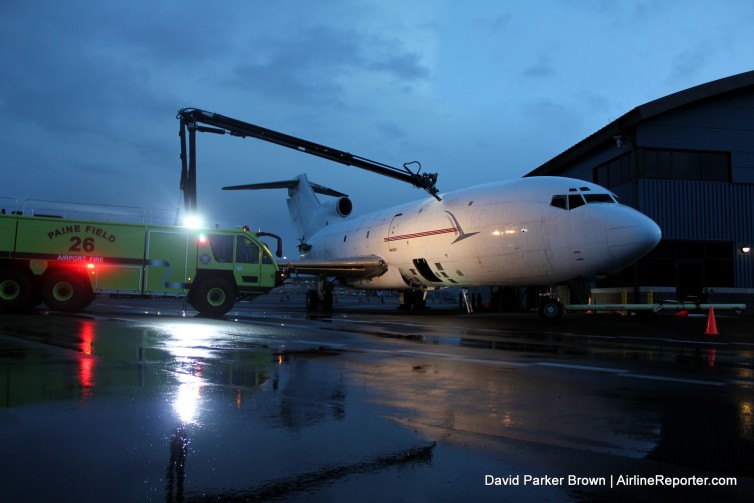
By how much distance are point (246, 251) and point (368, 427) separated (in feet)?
48.1

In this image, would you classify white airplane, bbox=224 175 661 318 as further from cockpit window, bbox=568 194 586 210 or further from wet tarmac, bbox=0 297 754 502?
wet tarmac, bbox=0 297 754 502

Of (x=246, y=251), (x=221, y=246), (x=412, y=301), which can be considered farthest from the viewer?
(x=412, y=301)

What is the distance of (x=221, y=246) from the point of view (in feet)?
58.5

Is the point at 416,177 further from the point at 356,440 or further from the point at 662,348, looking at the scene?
the point at 356,440

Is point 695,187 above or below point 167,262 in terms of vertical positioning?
above

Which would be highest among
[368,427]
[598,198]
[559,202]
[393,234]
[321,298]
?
[598,198]

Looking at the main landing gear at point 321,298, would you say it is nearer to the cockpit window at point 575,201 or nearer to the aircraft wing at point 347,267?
the aircraft wing at point 347,267

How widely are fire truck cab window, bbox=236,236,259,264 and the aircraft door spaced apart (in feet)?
17.7

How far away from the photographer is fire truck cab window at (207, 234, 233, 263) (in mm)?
17750

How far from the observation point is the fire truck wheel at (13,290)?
16.3 meters

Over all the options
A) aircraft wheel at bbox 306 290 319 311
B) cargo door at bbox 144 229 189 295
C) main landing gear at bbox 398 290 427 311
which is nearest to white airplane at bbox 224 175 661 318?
aircraft wheel at bbox 306 290 319 311

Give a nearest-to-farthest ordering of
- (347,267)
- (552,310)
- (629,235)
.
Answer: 1. (629,235)
2. (552,310)
3. (347,267)

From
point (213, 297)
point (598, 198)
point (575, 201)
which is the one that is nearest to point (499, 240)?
point (575, 201)

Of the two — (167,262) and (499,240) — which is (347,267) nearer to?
(167,262)
